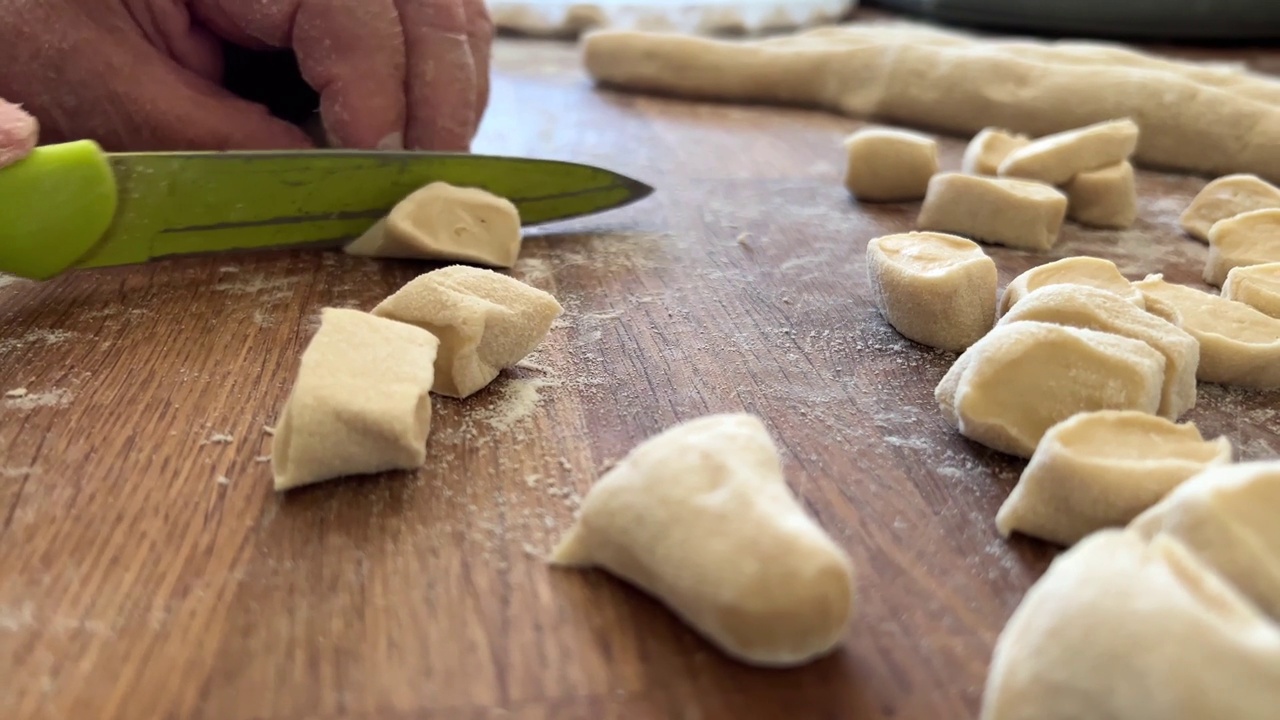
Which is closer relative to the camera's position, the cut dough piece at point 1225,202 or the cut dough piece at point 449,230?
the cut dough piece at point 449,230

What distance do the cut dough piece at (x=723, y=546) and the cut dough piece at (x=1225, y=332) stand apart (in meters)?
0.56

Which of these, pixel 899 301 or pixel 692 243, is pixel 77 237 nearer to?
pixel 692 243

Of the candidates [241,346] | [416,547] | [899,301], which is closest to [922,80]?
[899,301]

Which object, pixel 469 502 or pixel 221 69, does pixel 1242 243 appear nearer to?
pixel 469 502

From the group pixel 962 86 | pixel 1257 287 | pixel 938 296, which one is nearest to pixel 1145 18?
pixel 962 86

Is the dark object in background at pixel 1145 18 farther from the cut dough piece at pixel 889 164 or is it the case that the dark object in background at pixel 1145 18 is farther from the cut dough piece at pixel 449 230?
the cut dough piece at pixel 449 230

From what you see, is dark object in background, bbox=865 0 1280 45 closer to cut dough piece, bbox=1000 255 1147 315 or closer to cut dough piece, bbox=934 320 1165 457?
cut dough piece, bbox=1000 255 1147 315

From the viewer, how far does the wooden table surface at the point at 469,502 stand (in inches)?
24.7

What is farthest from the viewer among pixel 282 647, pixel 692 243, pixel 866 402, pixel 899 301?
pixel 692 243

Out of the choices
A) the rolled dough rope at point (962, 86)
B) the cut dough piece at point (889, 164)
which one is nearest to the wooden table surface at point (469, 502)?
the cut dough piece at point (889, 164)

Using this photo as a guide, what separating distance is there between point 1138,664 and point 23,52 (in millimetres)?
1306

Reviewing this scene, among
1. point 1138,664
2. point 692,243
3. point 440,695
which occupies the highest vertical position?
point 1138,664

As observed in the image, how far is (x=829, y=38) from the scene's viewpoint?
7.46 ft

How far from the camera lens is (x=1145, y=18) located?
295cm
